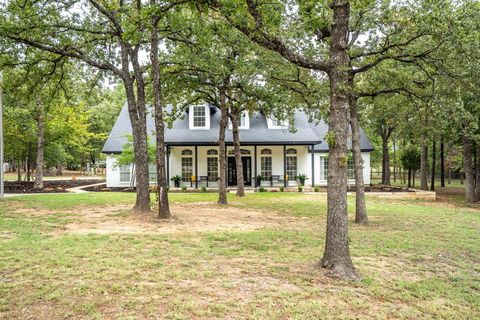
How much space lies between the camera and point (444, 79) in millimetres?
9008

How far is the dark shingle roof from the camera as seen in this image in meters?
23.0

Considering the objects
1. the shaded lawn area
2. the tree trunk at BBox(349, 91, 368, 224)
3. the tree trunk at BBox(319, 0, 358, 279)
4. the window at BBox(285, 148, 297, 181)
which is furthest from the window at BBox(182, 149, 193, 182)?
the tree trunk at BBox(319, 0, 358, 279)

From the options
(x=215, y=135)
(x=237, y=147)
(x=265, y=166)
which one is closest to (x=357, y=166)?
(x=237, y=147)

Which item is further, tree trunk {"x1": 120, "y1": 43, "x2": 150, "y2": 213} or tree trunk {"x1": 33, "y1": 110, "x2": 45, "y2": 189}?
tree trunk {"x1": 33, "y1": 110, "x2": 45, "y2": 189}

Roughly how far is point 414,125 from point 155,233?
1518 cm

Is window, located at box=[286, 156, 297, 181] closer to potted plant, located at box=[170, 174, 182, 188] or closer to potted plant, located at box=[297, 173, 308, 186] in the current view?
potted plant, located at box=[297, 173, 308, 186]

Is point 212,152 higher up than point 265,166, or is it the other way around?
point 212,152

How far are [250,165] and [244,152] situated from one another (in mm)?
966

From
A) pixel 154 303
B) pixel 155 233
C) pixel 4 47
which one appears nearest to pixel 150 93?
pixel 4 47

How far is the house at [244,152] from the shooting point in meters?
23.4

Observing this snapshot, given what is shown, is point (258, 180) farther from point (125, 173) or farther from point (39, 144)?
point (39, 144)

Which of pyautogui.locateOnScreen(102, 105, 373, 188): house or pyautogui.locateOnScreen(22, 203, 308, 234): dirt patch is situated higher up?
pyautogui.locateOnScreen(102, 105, 373, 188): house

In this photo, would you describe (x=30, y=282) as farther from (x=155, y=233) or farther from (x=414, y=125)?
(x=414, y=125)

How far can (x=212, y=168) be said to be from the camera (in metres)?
24.5
